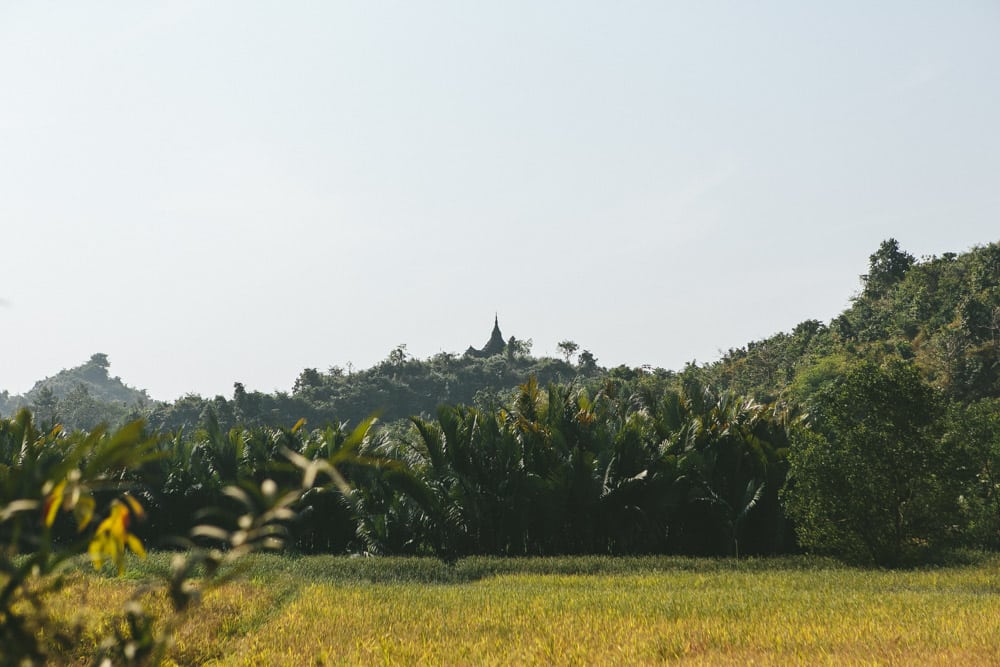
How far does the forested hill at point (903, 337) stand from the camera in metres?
42.8

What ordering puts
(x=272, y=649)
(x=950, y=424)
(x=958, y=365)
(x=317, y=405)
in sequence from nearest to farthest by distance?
(x=272, y=649) → (x=950, y=424) → (x=958, y=365) → (x=317, y=405)

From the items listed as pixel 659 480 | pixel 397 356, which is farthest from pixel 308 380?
pixel 659 480

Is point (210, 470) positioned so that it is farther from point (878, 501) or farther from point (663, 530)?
point (878, 501)

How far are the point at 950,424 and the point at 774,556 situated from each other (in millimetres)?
5116

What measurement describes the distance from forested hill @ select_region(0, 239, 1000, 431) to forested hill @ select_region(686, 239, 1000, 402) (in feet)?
0.26

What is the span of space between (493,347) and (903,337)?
74036mm

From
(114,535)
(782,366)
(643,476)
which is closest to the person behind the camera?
(114,535)

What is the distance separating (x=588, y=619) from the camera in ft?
30.1

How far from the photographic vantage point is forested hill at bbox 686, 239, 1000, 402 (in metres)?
42.8

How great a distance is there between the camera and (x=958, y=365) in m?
42.2

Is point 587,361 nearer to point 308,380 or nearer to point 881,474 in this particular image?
point 308,380

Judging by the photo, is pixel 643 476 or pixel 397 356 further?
pixel 397 356

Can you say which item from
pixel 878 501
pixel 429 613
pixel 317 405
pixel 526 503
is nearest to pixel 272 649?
pixel 429 613

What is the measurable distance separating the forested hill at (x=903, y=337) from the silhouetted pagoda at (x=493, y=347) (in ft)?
163
